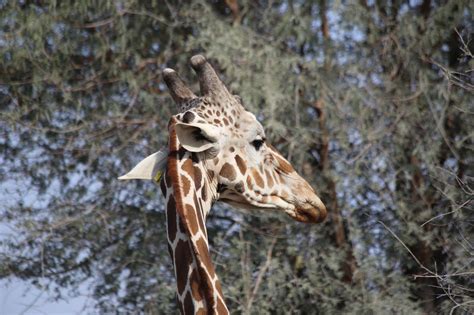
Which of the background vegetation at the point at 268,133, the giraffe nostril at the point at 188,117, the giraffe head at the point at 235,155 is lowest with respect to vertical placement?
the background vegetation at the point at 268,133

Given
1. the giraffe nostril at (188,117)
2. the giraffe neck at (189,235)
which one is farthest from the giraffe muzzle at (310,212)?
the giraffe nostril at (188,117)

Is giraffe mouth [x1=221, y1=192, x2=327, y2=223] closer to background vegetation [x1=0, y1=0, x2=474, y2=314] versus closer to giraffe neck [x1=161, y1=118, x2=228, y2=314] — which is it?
giraffe neck [x1=161, y1=118, x2=228, y2=314]

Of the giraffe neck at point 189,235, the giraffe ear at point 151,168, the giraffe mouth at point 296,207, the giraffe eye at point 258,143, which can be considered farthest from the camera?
the giraffe mouth at point 296,207

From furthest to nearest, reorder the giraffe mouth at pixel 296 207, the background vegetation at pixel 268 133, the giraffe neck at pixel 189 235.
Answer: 1. the background vegetation at pixel 268 133
2. the giraffe mouth at pixel 296 207
3. the giraffe neck at pixel 189 235

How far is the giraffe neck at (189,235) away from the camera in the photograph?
169 inches

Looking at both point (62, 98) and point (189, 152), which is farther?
point (62, 98)

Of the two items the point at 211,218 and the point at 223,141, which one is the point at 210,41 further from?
the point at 223,141

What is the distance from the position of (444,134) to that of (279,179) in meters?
3.58

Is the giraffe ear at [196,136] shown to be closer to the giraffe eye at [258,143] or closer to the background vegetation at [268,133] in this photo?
the giraffe eye at [258,143]

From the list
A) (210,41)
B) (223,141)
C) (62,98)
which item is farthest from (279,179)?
(62,98)

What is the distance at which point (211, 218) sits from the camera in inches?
343

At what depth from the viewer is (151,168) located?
4559 mm

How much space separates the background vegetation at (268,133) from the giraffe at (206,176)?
3.12 metres

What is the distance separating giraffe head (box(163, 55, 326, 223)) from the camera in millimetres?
4664
